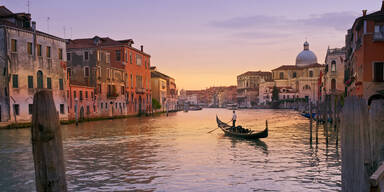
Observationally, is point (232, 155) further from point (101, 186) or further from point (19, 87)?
point (19, 87)

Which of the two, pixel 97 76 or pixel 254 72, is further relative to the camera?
pixel 254 72

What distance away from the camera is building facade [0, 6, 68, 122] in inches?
880

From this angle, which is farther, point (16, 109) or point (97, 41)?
point (97, 41)

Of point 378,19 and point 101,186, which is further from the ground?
point 378,19

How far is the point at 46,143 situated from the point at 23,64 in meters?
23.4

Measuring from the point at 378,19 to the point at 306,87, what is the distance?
65.6 metres

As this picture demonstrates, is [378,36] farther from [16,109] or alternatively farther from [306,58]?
[306,58]

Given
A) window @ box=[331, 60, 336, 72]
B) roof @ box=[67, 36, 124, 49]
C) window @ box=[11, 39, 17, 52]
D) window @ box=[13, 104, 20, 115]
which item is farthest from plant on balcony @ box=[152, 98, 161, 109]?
window @ box=[11, 39, 17, 52]

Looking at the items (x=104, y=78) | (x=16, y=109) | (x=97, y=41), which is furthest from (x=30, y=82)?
(x=97, y=41)

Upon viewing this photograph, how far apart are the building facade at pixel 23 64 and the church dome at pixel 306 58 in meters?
72.8

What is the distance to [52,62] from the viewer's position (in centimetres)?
Result: 2659

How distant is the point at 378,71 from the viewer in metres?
19.0

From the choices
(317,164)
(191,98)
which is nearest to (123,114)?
(317,164)

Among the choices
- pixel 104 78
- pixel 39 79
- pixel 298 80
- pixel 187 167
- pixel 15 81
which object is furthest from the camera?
pixel 298 80
